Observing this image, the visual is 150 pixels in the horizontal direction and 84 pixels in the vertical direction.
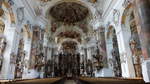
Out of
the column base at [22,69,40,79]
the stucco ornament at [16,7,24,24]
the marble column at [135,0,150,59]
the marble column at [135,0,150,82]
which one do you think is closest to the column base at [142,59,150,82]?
the marble column at [135,0,150,82]

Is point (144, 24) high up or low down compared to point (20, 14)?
down

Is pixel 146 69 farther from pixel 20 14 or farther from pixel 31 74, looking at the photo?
pixel 31 74

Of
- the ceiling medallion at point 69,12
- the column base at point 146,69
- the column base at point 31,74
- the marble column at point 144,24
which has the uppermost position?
the ceiling medallion at point 69,12

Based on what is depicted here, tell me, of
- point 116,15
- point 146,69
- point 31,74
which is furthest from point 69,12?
point 146,69

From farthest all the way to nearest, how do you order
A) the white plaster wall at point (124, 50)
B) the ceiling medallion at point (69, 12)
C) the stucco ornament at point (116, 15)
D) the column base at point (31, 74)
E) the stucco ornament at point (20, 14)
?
the ceiling medallion at point (69, 12) < the column base at point (31, 74) < the stucco ornament at point (116, 15) < the stucco ornament at point (20, 14) < the white plaster wall at point (124, 50)

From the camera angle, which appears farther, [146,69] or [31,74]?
[31,74]

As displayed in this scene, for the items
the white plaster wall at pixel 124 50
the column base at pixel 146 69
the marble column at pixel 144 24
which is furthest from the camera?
the white plaster wall at pixel 124 50

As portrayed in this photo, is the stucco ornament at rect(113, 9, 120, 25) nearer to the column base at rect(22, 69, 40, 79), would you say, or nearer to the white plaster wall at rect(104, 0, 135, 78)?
the white plaster wall at rect(104, 0, 135, 78)

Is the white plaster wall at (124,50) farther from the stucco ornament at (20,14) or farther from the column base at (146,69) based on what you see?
the stucco ornament at (20,14)

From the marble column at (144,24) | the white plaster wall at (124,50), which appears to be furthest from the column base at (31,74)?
the marble column at (144,24)

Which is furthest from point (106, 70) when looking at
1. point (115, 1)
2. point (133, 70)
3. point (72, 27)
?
point (72, 27)

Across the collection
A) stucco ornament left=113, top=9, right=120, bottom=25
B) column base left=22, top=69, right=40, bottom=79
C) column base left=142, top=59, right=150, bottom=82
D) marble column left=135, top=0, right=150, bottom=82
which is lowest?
column base left=22, top=69, right=40, bottom=79

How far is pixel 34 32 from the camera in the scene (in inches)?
535

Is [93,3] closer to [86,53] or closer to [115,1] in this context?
[115,1]
